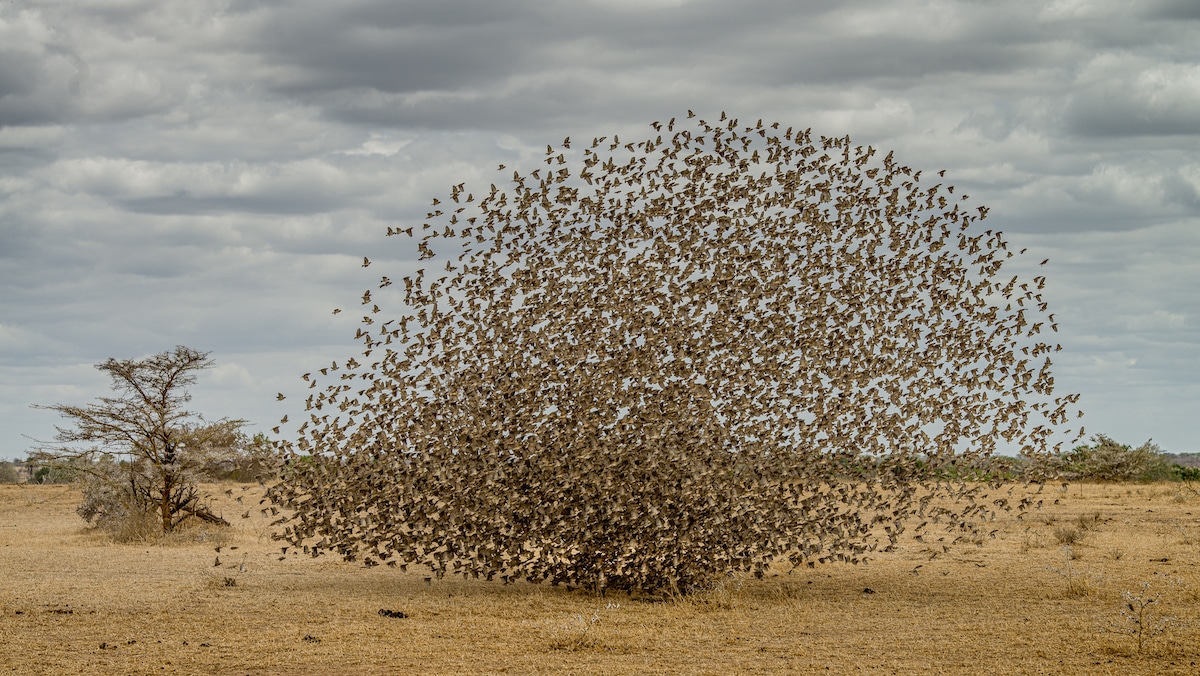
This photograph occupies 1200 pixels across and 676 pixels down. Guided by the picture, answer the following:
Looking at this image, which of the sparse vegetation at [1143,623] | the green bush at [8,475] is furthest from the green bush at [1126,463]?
the green bush at [8,475]

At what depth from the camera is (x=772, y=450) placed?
9.71 m

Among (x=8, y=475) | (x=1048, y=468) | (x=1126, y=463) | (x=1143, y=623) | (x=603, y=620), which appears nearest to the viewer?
(x=1143, y=623)

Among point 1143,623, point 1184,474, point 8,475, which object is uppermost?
point 1184,474

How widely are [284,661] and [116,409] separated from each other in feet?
42.5

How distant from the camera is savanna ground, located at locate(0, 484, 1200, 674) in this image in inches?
297

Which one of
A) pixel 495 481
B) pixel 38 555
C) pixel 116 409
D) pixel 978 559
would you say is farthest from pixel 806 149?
pixel 116 409

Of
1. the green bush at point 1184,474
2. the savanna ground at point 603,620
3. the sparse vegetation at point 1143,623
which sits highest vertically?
the green bush at point 1184,474

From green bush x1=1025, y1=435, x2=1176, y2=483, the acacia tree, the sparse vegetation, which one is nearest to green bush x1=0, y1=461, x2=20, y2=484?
the acacia tree

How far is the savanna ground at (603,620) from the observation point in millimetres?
7535

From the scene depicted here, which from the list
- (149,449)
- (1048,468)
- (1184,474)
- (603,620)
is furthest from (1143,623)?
(1184,474)

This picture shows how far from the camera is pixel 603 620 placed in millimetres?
9195

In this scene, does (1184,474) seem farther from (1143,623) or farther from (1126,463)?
(1143,623)

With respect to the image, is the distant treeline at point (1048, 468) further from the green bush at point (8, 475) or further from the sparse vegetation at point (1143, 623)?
the sparse vegetation at point (1143, 623)

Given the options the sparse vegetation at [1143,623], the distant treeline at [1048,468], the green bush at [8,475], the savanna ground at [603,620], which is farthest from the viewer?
the green bush at [8,475]
